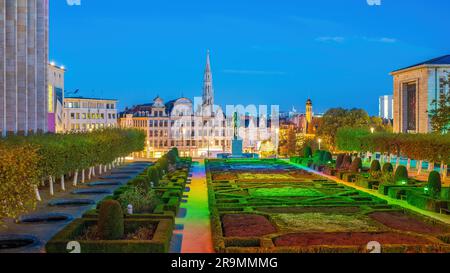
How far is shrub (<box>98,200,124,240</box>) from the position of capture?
693 inches

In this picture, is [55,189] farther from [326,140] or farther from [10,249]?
[326,140]

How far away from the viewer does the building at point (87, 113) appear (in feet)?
403

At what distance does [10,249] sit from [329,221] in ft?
41.3

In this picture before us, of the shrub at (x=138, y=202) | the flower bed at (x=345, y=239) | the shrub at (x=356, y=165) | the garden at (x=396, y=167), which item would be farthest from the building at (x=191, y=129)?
the flower bed at (x=345, y=239)

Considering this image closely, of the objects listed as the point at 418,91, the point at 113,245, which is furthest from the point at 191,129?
the point at 113,245

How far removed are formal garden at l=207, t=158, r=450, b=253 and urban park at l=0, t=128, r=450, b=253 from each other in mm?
46

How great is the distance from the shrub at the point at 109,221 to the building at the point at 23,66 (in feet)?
109

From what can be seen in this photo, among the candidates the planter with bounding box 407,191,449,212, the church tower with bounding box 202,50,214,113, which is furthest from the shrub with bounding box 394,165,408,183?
the church tower with bounding box 202,50,214,113

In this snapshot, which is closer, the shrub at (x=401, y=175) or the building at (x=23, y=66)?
the shrub at (x=401, y=175)

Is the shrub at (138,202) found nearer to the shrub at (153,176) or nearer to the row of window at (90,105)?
the shrub at (153,176)

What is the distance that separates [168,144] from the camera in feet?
424

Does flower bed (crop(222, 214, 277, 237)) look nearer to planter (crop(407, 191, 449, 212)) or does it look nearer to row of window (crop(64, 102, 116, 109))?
planter (crop(407, 191, 449, 212))

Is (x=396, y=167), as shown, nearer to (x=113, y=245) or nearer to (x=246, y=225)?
(x=246, y=225)

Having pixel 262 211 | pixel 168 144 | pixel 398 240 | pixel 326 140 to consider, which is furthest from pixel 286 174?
pixel 168 144
